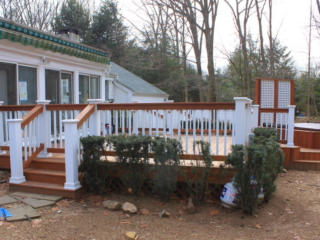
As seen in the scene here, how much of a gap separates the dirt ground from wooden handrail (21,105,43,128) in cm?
114

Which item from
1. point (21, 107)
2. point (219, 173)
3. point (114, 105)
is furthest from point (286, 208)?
point (21, 107)

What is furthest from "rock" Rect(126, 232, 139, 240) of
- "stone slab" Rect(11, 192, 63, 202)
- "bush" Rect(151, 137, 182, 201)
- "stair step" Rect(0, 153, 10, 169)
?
"stair step" Rect(0, 153, 10, 169)

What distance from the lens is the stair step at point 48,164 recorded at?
498cm

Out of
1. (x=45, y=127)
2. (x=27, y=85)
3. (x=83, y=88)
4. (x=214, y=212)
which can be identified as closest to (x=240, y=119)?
(x=214, y=212)

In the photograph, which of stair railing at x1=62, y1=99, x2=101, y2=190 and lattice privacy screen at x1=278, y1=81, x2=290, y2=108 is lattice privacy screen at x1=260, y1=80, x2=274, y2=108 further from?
stair railing at x1=62, y1=99, x2=101, y2=190

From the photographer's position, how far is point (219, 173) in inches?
166

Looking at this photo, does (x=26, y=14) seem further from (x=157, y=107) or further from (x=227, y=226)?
(x=227, y=226)

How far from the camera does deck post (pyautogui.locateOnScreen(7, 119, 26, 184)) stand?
4.57m

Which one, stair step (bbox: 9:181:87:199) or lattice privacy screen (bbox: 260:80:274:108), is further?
lattice privacy screen (bbox: 260:80:274:108)

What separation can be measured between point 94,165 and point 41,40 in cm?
332

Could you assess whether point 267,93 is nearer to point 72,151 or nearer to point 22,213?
point 72,151

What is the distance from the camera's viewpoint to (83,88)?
830 centimetres

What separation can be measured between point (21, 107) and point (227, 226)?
4.11 metres

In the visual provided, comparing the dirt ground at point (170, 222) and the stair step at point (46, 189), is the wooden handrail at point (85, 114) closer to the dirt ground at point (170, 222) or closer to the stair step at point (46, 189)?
the stair step at point (46, 189)
